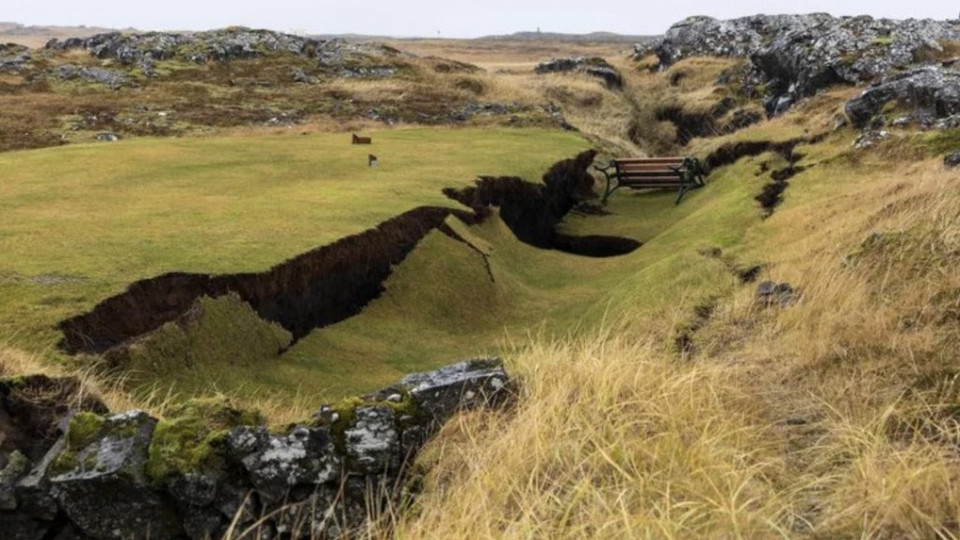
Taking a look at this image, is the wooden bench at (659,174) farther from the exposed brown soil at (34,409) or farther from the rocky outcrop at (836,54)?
the exposed brown soil at (34,409)

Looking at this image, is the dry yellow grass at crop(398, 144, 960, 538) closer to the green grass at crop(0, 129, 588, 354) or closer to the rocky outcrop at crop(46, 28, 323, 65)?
the green grass at crop(0, 129, 588, 354)

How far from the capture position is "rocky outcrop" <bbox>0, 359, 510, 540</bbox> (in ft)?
18.9

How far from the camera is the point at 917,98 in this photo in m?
20.0

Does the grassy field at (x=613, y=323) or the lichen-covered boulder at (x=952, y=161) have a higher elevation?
the lichen-covered boulder at (x=952, y=161)

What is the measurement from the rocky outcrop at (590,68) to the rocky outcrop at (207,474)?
44.5 meters

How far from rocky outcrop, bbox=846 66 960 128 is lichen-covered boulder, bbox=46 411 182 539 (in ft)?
58.1

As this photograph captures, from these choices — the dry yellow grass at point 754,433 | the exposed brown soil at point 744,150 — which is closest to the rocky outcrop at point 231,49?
the exposed brown soil at point 744,150

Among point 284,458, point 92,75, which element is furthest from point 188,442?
point 92,75

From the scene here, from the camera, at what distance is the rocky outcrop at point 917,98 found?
1895 centimetres

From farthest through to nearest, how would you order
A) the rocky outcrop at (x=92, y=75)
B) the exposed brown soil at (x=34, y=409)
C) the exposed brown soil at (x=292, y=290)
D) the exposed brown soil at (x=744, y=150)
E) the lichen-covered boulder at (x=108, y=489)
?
the rocky outcrop at (x=92, y=75), the exposed brown soil at (x=744, y=150), the exposed brown soil at (x=292, y=290), the exposed brown soil at (x=34, y=409), the lichen-covered boulder at (x=108, y=489)

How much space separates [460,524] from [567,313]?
9.20 m

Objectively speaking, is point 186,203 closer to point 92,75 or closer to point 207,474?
point 207,474

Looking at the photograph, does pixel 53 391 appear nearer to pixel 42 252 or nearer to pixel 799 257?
pixel 42 252

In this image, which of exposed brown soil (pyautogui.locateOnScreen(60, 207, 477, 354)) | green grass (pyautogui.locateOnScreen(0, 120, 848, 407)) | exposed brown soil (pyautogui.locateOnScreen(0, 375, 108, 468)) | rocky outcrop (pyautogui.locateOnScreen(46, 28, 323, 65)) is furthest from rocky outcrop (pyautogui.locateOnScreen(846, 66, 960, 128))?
rocky outcrop (pyautogui.locateOnScreen(46, 28, 323, 65))
